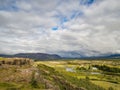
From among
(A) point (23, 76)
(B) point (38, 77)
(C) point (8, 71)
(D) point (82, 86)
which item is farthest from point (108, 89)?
(C) point (8, 71)

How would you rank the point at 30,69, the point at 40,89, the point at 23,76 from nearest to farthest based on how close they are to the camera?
1. the point at 40,89
2. the point at 23,76
3. the point at 30,69

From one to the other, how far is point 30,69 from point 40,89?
28155 millimetres

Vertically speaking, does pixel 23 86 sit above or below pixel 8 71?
below

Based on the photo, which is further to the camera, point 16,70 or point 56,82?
point 56,82

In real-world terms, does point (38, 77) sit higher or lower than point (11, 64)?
lower

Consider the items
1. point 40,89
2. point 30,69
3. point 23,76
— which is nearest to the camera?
point 40,89

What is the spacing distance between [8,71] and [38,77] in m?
22.9

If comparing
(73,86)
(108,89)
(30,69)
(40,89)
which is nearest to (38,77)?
(30,69)

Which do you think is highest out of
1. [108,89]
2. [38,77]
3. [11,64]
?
[11,64]

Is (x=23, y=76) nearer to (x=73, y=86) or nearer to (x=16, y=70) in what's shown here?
(x=16, y=70)

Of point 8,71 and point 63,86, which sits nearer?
point 8,71

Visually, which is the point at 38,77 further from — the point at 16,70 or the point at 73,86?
the point at 73,86

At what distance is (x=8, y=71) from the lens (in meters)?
141

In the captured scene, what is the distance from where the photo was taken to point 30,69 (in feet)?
497
